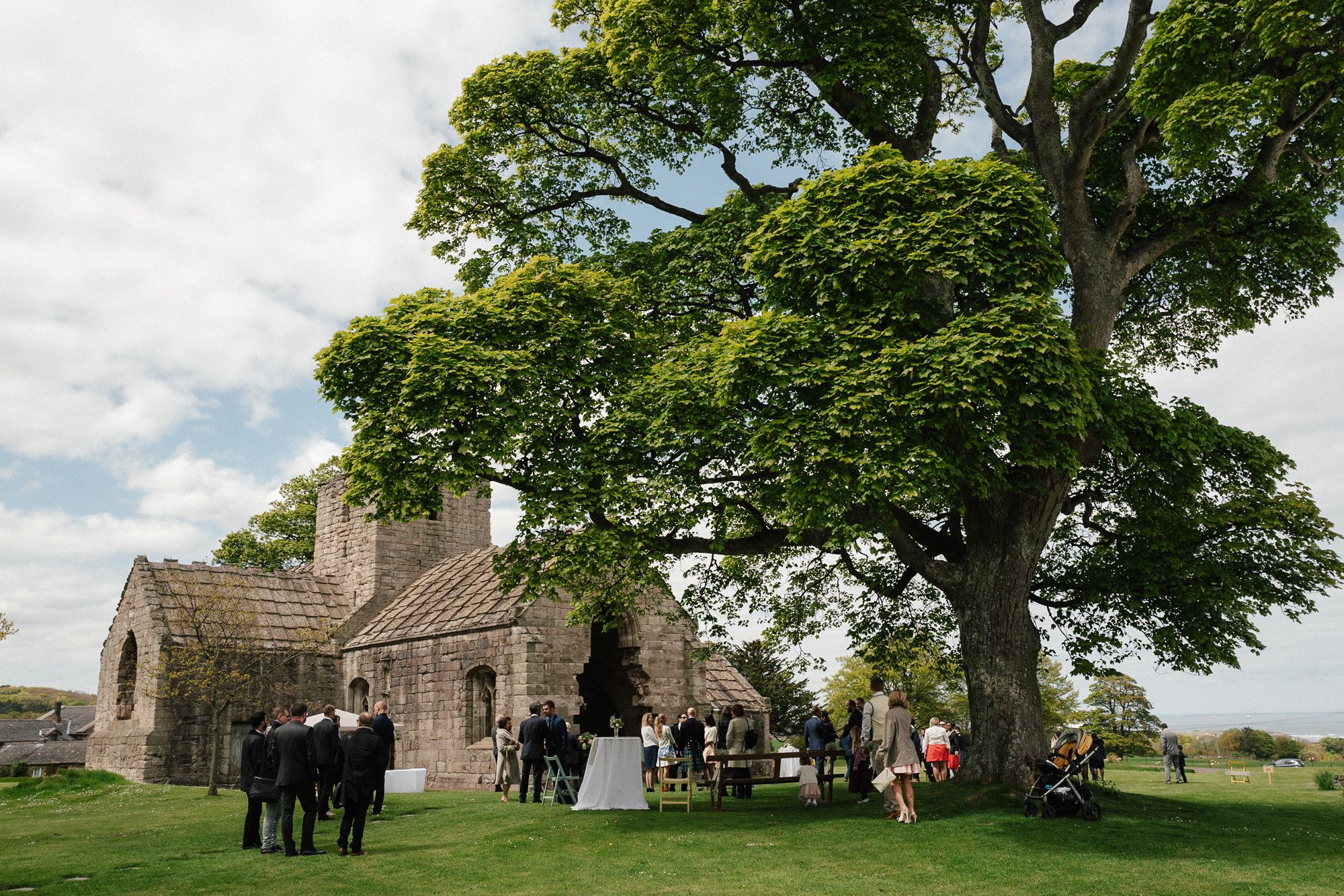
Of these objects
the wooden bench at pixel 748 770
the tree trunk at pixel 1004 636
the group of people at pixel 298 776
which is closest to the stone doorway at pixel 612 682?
the wooden bench at pixel 748 770

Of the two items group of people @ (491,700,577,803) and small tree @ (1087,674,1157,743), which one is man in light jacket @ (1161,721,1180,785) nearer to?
group of people @ (491,700,577,803)

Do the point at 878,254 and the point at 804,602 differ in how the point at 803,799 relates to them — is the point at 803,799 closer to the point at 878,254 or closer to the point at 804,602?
the point at 804,602

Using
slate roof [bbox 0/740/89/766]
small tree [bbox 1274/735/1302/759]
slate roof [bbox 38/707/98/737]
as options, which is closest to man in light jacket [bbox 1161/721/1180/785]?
small tree [bbox 1274/735/1302/759]

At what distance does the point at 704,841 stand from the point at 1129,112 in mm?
13733

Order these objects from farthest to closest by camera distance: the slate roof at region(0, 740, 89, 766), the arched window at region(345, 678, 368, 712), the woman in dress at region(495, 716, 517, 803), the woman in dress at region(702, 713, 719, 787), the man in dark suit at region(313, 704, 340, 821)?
the slate roof at region(0, 740, 89, 766) → the arched window at region(345, 678, 368, 712) → the woman in dress at region(495, 716, 517, 803) → the woman in dress at region(702, 713, 719, 787) → the man in dark suit at region(313, 704, 340, 821)

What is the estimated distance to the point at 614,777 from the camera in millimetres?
14953

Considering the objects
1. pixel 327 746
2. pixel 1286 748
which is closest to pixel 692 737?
pixel 327 746

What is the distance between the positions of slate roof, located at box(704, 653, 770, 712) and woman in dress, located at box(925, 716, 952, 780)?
6.15 m

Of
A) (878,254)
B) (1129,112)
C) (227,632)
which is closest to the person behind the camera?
(878,254)

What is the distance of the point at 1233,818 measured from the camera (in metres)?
13.6

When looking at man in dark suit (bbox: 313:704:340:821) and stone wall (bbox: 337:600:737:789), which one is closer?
man in dark suit (bbox: 313:704:340:821)

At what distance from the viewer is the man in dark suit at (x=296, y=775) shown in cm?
1090

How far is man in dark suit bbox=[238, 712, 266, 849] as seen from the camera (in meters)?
11.2

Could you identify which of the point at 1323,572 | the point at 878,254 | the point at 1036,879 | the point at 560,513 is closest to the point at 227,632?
the point at 560,513
